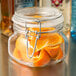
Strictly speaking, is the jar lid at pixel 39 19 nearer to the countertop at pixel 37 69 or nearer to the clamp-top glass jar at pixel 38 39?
the clamp-top glass jar at pixel 38 39

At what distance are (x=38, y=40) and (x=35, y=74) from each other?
90 mm

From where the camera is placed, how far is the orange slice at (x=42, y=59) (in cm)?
66

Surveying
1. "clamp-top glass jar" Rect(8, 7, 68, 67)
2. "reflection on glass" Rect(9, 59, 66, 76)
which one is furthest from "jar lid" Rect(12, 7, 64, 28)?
"reflection on glass" Rect(9, 59, 66, 76)

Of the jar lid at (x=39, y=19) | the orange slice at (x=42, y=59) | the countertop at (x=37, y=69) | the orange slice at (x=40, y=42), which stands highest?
the jar lid at (x=39, y=19)

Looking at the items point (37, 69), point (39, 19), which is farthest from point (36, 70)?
point (39, 19)

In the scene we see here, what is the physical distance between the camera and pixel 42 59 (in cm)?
66

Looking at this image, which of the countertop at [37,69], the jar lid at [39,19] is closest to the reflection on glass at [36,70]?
the countertop at [37,69]

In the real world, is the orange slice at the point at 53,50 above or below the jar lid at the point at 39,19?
below

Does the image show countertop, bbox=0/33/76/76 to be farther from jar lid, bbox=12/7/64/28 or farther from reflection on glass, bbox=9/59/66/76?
jar lid, bbox=12/7/64/28

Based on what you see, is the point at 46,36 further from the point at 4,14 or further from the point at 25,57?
the point at 4,14

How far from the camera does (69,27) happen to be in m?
0.90

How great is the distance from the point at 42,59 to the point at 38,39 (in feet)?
0.18

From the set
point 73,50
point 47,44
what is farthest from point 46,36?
point 73,50

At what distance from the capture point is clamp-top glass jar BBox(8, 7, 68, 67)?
65 centimetres
